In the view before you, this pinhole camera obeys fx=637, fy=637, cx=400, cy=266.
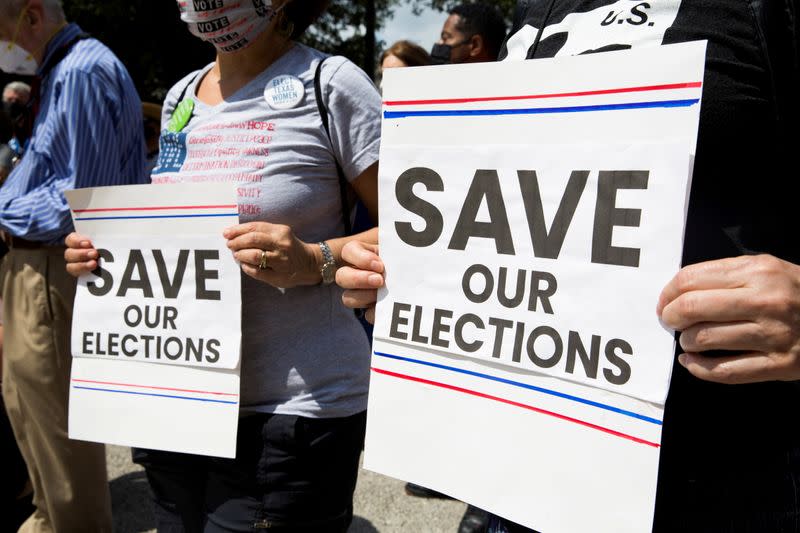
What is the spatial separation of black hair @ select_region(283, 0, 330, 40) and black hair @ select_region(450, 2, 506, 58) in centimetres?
228

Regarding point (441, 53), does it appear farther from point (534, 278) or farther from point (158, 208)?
point (534, 278)

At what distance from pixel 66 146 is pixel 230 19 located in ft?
3.02

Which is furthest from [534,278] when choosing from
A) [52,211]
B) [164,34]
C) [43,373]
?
[164,34]

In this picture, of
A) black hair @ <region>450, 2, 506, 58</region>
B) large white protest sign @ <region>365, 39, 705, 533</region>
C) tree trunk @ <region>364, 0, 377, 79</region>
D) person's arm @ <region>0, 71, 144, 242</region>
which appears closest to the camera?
large white protest sign @ <region>365, 39, 705, 533</region>

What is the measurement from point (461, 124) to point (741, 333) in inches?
19.2

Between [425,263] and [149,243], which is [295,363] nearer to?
[149,243]

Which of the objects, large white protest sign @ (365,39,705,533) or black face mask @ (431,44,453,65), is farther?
black face mask @ (431,44,453,65)

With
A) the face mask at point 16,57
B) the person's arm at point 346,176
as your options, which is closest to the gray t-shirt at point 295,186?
the person's arm at point 346,176

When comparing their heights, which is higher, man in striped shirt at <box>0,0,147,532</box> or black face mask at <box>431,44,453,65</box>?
black face mask at <box>431,44,453,65</box>

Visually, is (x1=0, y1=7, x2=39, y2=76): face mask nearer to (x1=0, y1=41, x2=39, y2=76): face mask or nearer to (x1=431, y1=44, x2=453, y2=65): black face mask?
(x1=0, y1=41, x2=39, y2=76): face mask

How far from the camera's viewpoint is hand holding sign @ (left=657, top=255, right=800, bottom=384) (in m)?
0.70

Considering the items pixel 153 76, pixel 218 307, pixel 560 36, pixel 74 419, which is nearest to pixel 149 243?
pixel 218 307

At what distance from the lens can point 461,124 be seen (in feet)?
3.20

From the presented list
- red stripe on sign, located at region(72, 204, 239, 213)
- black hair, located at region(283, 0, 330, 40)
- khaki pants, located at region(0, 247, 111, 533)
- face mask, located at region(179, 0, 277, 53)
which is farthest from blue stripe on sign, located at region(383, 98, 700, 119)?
khaki pants, located at region(0, 247, 111, 533)
